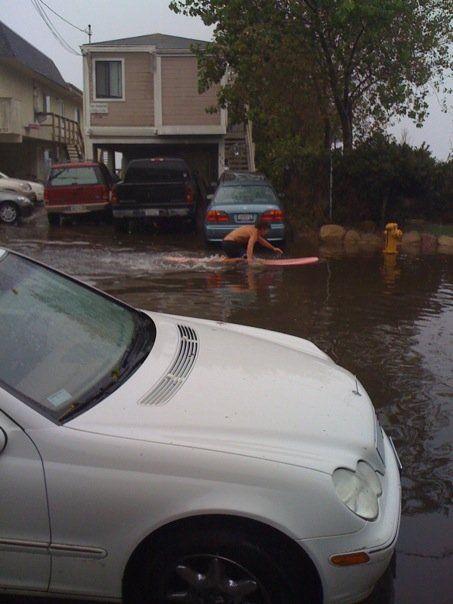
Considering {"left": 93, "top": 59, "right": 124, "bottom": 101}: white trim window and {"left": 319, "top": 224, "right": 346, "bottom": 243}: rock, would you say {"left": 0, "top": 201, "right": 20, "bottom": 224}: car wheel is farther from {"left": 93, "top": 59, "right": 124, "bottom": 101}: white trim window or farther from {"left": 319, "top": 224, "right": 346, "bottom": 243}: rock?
{"left": 319, "top": 224, "right": 346, "bottom": 243}: rock

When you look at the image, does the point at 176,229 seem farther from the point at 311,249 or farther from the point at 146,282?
the point at 146,282

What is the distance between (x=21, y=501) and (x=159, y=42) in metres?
24.3

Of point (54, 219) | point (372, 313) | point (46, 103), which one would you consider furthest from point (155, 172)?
point (46, 103)

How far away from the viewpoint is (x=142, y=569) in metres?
2.63

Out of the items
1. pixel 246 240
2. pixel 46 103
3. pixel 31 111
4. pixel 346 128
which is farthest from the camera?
pixel 46 103

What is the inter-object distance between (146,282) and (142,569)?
28.0 feet

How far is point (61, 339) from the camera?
10.8 ft

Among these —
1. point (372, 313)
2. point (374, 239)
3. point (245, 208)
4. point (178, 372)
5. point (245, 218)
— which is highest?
point (245, 208)

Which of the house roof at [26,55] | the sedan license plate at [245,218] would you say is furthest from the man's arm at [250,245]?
the house roof at [26,55]

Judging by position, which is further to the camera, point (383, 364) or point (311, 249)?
point (311, 249)

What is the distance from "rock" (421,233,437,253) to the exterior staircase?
11223 mm

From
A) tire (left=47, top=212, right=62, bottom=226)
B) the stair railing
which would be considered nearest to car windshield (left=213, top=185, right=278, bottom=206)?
tire (left=47, top=212, right=62, bottom=226)

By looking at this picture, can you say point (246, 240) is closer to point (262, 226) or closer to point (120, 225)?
point (262, 226)

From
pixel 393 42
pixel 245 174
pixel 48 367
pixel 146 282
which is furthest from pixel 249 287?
pixel 393 42
